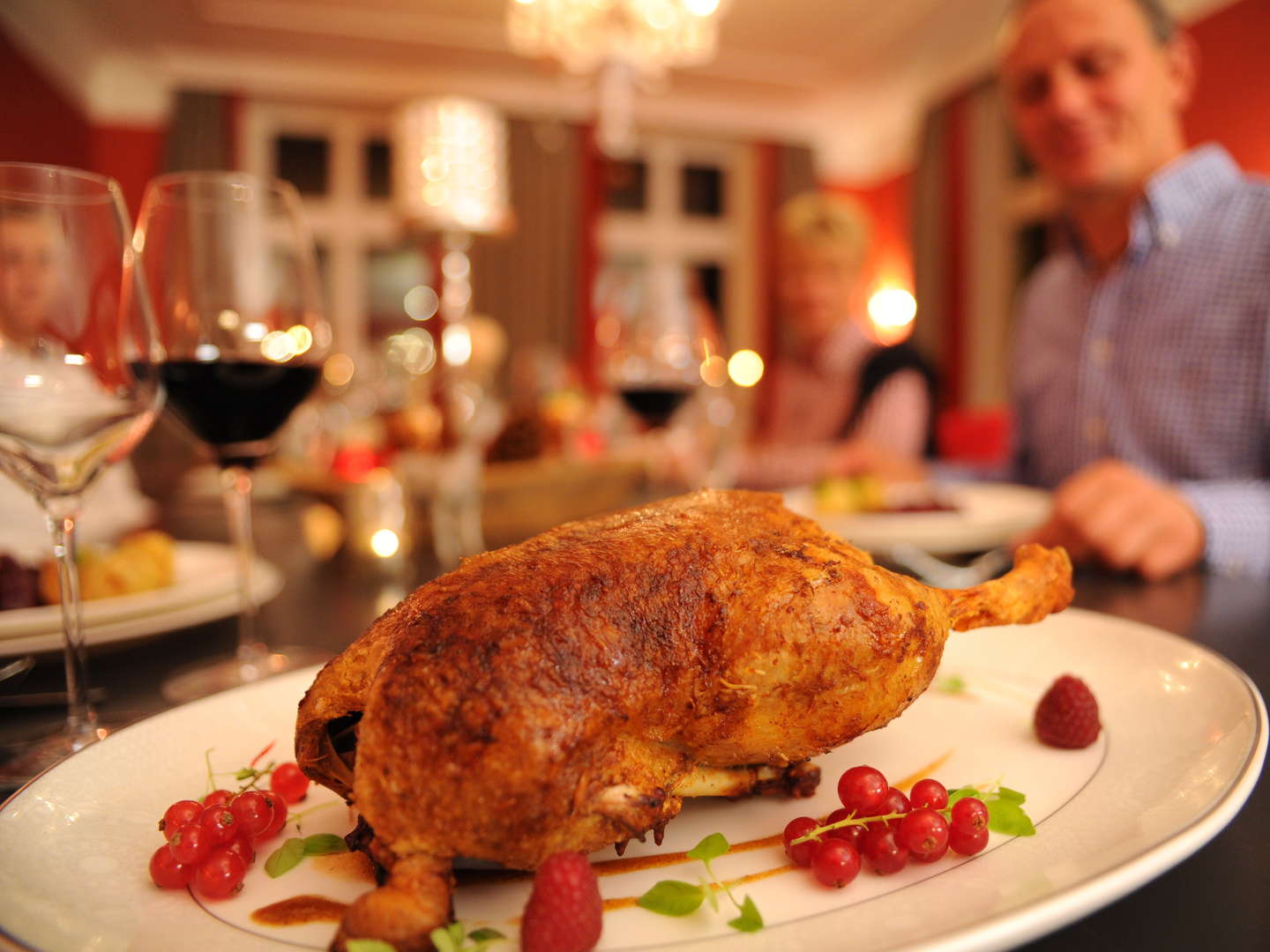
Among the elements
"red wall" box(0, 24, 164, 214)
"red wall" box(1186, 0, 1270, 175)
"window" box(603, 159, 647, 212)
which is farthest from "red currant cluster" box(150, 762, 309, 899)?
"window" box(603, 159, 647, 212)

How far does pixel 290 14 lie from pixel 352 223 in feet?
6.62

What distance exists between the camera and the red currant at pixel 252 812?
56cm

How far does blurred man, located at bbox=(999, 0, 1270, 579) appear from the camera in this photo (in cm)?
215

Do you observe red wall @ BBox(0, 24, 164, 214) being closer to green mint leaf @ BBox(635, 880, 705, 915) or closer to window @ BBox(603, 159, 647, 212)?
window @ BBox(603, 159, 647, 212)

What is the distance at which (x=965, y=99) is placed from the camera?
24.4 ft

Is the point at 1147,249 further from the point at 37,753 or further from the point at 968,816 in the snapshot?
the point at 37,753

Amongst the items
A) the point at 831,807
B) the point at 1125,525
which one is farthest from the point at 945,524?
the point at 831,807

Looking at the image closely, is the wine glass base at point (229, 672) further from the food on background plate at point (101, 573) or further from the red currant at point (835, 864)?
the red currant at point (835, 864)

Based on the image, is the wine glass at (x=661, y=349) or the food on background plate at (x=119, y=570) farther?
the wine glass at (x=661, y=349)

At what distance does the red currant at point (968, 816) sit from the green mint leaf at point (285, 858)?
0.42 m

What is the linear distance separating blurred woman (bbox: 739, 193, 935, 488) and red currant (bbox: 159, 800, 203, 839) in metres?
2.78

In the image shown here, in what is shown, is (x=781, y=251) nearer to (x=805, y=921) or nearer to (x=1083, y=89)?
(x=1083, y=89)

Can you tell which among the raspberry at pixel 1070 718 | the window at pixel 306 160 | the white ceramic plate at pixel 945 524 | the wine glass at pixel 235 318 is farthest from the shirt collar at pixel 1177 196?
the window at pixel 306 160

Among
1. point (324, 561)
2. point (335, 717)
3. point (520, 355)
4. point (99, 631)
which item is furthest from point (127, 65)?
point (335, 717)
